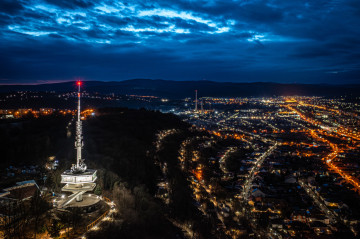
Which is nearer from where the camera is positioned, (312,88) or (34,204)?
(34,204)

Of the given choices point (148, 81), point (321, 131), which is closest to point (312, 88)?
point (148, 81)

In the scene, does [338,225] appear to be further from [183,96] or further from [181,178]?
[183,96]

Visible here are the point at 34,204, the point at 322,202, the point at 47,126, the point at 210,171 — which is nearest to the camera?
the point at 34,204

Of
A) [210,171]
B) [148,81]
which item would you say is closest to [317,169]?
[210,171]

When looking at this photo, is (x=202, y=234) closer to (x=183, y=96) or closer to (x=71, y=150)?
(x=71, y=150)

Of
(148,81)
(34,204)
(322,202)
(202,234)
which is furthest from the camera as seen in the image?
(148,81)

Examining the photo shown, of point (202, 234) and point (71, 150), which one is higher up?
point (71, 150)

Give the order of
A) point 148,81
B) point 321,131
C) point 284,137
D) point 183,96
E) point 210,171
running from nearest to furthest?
point 210,171
point 284,137
point 321,131
point 183,96
point 148,81

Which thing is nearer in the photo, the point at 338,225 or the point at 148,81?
the point at 338,225

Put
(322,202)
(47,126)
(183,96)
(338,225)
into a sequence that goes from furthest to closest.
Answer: (183,96) < (47,126) < (322,202) < (338,225)
